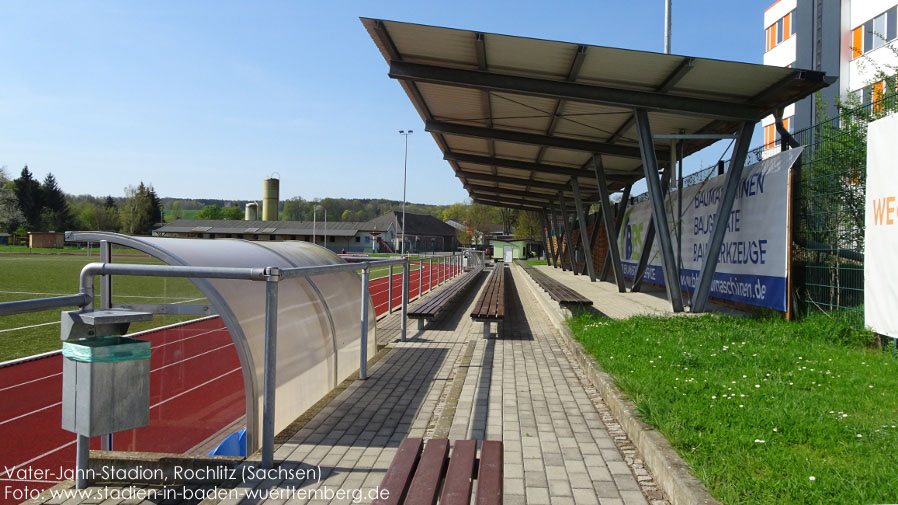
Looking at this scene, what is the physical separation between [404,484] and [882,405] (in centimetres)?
377

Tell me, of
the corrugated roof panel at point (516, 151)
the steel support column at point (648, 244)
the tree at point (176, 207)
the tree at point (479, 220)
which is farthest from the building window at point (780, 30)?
the tree at point (176, 207)

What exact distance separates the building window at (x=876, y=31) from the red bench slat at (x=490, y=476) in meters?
27.5

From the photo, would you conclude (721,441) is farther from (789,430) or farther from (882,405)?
(882,405)

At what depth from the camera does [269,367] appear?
11.9ft

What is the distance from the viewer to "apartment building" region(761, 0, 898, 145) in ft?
84.9

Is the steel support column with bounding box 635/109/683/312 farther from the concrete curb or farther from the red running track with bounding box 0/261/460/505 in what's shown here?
the red running track with bounding box 0/261/460/505

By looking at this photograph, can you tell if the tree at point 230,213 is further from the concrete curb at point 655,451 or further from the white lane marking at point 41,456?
the concrete curb at point 655,451

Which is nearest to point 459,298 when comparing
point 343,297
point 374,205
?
point 343,297

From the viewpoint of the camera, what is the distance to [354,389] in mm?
6031

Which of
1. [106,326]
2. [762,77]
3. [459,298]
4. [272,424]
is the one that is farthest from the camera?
[459,298]

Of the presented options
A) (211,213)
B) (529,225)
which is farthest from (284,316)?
(211,213)

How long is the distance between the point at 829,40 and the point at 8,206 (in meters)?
73.5

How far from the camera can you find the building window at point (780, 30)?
32.8 m

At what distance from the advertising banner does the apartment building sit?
1521 cm
